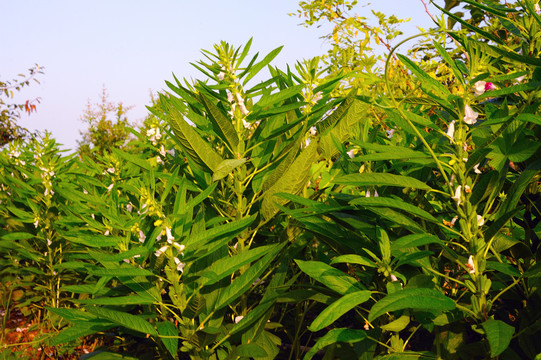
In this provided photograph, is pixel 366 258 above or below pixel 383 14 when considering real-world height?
below

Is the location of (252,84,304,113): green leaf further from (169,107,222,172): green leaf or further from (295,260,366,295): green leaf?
(295,260,366,295): green leaf

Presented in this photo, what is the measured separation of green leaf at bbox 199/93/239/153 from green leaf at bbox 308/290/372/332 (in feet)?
2.32

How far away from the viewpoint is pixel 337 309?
1.28 m

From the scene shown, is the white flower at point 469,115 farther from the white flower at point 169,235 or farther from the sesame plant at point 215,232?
the white flower at point 169,235

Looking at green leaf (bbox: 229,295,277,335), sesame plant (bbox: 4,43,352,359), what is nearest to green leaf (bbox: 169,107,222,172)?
sesame plant (bbox: 4,43,352,359)

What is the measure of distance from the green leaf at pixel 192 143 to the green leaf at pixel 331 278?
0.49 m

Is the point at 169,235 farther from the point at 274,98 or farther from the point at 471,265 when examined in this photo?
the point at 471,265

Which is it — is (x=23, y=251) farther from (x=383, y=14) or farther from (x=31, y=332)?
(x=383, y=14)

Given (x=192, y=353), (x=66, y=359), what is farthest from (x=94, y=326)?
(x=66, y=359)

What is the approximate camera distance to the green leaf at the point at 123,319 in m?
1.56

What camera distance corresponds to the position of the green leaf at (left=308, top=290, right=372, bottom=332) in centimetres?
123

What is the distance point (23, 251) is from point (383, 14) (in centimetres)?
474

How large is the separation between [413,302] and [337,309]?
19cm

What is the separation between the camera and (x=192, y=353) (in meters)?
1.75
